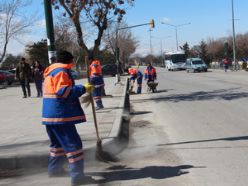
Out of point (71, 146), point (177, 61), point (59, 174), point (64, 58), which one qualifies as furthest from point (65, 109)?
point (177, 61)

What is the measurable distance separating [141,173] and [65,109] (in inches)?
61.2

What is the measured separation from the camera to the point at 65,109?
575 cm

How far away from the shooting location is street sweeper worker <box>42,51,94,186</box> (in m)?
5.68

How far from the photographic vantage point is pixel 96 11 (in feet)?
58.9

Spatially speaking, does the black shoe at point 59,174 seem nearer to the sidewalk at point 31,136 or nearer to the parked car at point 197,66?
the sidewalk at point 31,136

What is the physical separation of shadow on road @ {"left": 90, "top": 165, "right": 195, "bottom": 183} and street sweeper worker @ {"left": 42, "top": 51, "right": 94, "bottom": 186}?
A: 1.83 feet

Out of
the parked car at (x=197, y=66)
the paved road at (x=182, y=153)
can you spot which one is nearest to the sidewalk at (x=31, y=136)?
the paved road at (x=182, y=153)

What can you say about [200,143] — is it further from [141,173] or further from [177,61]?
[177,61]

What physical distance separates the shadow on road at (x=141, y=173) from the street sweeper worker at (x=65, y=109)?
556mm

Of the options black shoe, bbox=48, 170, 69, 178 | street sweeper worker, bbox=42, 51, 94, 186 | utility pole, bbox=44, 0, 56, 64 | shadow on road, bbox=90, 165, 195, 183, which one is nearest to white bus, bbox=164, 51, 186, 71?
utility pole, bbox=44, 0, 56, 64

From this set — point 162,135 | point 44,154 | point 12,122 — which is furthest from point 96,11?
point 44,154

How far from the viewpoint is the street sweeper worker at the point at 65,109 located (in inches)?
223

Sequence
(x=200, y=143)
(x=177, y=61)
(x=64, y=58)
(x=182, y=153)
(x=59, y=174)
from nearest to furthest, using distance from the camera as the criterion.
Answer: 1. (x=64, y=58)
2. (x=59, y=174)
3. (x=182, y=153)
4. (x=200, y=143)
5. (x=177, y=61)

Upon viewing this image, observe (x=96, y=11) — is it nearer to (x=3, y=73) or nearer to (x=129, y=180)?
(x=129, y=180)
